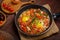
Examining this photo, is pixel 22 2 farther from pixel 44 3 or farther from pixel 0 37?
pixel 0 37

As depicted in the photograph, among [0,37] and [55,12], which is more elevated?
[55,12]

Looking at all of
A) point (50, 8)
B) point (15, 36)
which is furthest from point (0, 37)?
point (50, 8)

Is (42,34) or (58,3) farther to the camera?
(58,3)

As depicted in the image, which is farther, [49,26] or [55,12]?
[55,12]

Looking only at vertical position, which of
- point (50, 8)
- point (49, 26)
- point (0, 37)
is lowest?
point (0, 37)

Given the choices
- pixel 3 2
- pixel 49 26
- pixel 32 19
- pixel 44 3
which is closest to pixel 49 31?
pixel 49 26

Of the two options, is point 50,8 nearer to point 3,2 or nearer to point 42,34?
point 42,34

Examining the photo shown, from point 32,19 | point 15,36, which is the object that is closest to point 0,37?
point 15,36

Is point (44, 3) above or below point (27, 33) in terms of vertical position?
above
